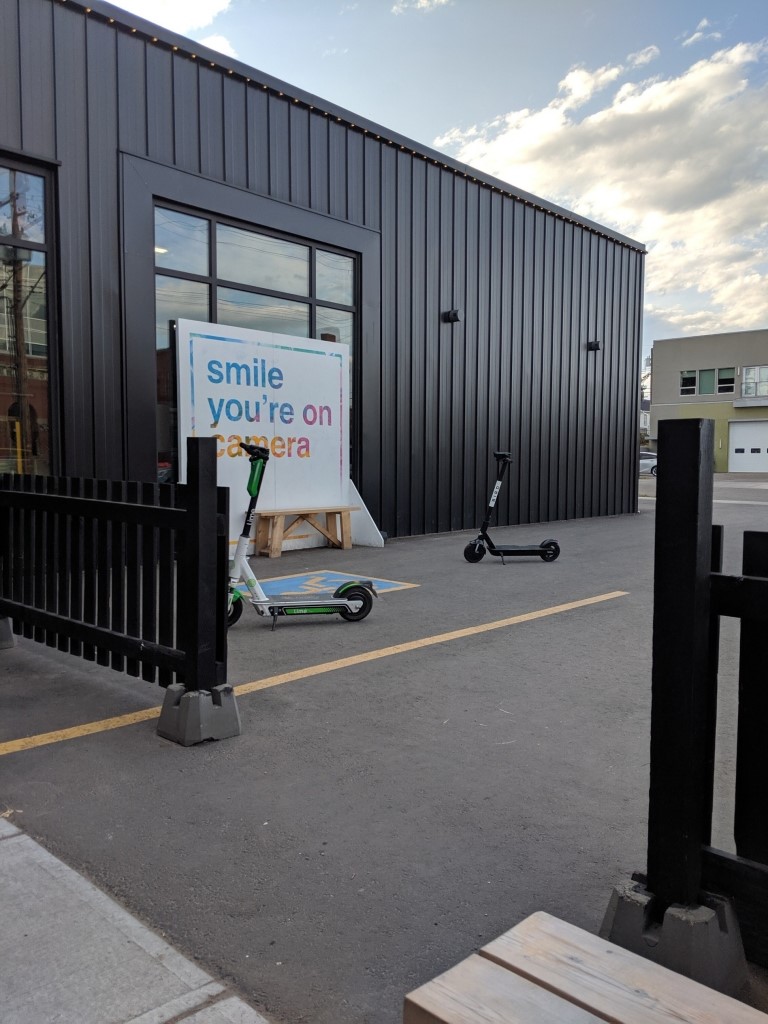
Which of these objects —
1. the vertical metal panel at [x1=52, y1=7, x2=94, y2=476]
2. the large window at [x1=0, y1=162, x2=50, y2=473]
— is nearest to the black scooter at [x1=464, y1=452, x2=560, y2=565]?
the vertical metal panel at [x1=52, y1=7, x2=94, y2=476]

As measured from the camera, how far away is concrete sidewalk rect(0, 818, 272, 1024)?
6.17ft

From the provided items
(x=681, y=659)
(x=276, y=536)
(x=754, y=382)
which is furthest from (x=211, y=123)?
(x=754, y=382)

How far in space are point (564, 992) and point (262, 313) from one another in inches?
371

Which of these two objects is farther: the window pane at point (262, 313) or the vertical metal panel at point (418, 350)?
the vertical metal panel at point (418, 350)

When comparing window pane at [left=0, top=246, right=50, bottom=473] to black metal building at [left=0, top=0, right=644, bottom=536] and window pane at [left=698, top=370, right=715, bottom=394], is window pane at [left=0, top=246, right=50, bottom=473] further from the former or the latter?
window pane at [left=698, top=370, right=715, bottom=394]

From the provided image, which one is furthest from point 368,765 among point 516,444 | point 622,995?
point 516,444

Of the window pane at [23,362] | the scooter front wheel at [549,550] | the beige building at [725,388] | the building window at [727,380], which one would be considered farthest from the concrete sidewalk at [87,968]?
the building window at [727,380]

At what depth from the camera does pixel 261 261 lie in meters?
9.97

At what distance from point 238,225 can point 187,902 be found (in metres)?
8.78

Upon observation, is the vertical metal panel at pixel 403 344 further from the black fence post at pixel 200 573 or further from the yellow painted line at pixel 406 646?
the black fence post at pixel 200 573

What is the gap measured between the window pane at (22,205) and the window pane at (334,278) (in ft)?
12.6

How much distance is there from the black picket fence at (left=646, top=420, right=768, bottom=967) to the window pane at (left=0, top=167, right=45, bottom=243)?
25.4ft

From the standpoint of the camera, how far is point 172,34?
28.0ft

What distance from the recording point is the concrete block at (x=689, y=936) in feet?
6.08
